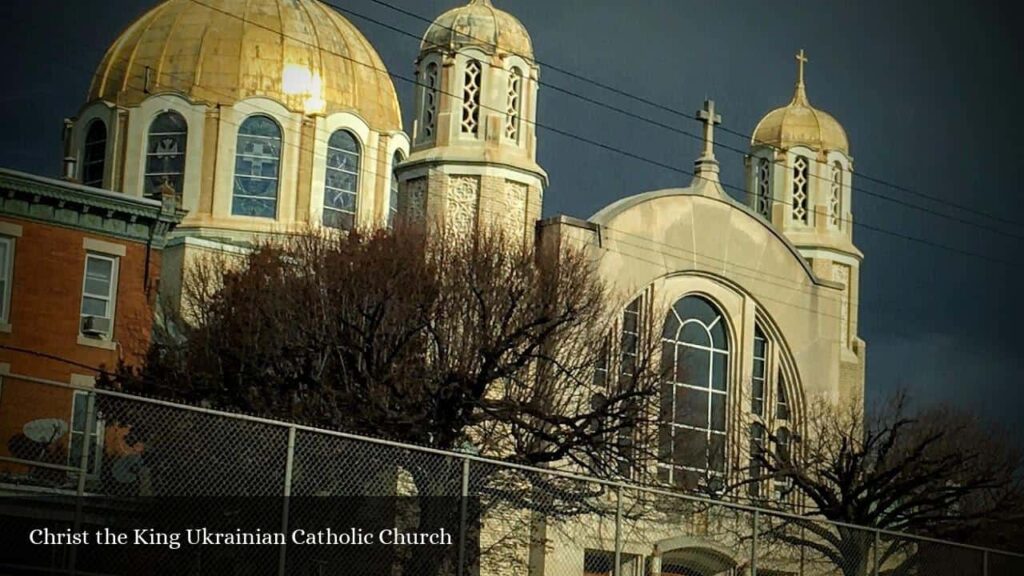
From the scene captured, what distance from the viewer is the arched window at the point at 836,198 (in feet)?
205

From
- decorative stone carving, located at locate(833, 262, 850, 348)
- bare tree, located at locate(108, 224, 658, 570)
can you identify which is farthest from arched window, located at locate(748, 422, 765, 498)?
decorative stone carving, located at locate(833, 262, 850, 348)

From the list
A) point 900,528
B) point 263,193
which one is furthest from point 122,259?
point 900,528

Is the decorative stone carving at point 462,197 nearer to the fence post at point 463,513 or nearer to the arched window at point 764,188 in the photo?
the arched window at point 764,188

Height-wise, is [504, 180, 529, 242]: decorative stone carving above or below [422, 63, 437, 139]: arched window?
below

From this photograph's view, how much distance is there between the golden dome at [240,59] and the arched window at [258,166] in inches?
41.2

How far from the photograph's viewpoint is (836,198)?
63094mm

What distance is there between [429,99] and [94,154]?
18036 mm

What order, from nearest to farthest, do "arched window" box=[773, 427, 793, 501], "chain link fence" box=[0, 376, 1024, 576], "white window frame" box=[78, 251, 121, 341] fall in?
"chain link fence" box=[0, 376, 1024, 576] → "white window frame" box=[78, 251, 121, 341] → "arched window" box=[773, 427, 793, 501]

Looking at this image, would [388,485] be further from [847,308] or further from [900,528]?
[847,308]

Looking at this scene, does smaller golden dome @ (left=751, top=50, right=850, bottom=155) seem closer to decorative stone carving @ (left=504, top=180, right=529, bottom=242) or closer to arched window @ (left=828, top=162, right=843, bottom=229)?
arched window @ (left=828, top=162, right=843, bottom=229)

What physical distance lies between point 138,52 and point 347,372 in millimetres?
28399

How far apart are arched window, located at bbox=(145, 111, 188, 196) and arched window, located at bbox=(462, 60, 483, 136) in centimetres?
1534

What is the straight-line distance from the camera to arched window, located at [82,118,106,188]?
64.2 metres

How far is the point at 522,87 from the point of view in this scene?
51.1m
